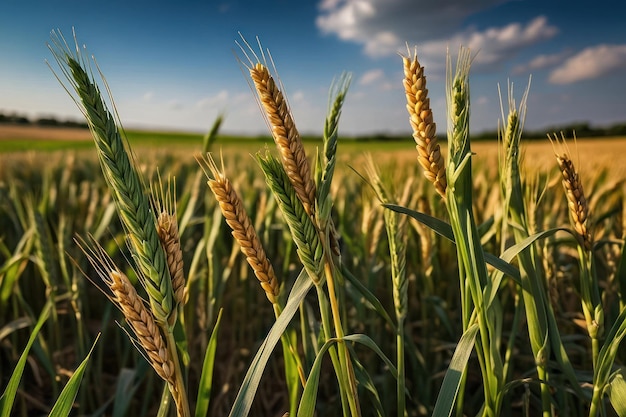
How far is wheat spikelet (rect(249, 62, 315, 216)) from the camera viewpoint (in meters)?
0.70

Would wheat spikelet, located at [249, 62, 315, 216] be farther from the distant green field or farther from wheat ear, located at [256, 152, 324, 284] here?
the distant green field

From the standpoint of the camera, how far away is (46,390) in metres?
1.89

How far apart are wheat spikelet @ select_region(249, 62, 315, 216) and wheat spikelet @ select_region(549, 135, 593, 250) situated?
0.49 meters

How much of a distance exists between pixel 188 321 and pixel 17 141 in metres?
27.2

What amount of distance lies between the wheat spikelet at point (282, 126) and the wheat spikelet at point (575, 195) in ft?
1.60

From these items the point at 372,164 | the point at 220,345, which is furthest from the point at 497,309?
the point at 220,345

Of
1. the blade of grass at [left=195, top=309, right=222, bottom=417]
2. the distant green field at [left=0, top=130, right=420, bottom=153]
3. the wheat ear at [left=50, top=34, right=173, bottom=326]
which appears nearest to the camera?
the wheat ear at [left=50, top=34, right=173, bottom=326]

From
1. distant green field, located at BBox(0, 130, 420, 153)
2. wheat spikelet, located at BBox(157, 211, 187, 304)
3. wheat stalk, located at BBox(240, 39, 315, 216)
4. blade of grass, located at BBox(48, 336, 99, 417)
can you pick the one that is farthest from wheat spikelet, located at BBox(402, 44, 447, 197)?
distant green field, located at BBox(0, 130, 420, 153)

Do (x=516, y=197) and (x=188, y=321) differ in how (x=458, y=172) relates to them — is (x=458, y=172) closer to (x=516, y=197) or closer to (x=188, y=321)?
(x=516, y=197)

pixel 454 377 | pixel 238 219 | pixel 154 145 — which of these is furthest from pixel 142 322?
pixel 154 145

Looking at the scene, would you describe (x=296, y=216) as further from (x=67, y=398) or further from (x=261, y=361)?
(x=67, y=398)

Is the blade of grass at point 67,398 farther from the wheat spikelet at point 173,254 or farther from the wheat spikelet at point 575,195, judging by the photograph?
the wheat spikelet at point 575,195

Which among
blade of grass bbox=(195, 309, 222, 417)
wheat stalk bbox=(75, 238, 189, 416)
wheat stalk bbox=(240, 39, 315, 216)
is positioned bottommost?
blade of grass bbox=(195, 309, 222, 417)

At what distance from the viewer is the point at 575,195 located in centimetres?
92
